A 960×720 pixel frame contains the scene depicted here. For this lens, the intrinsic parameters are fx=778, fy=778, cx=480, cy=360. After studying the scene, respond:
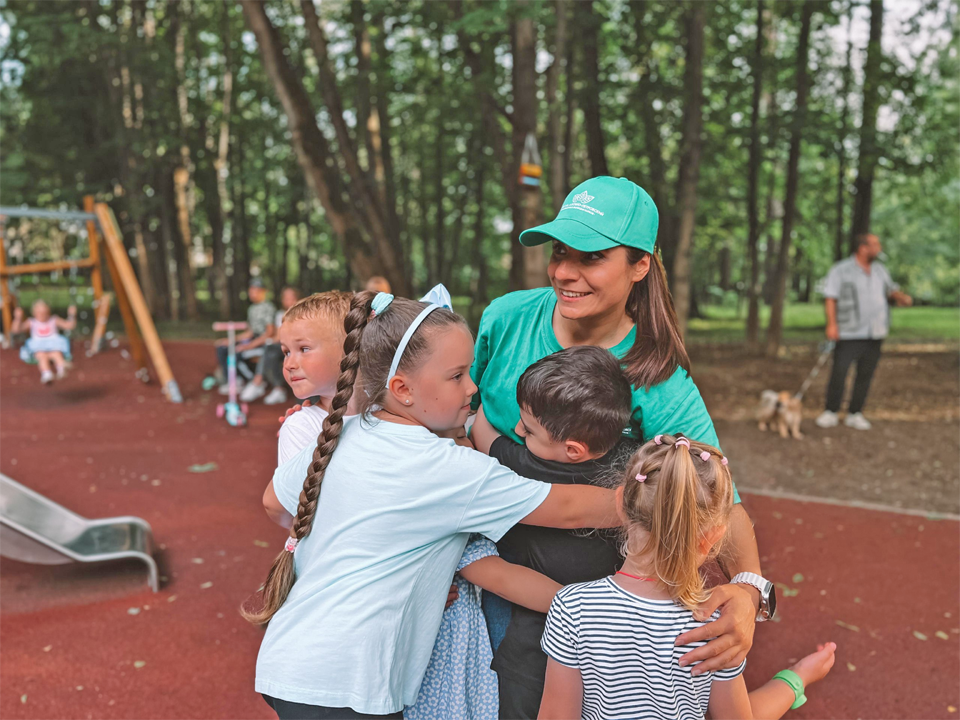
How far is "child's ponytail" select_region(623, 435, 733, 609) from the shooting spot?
67.2 inches

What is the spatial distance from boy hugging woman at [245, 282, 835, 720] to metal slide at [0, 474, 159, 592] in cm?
331

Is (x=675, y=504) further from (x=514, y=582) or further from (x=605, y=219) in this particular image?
(x=605, y=219)

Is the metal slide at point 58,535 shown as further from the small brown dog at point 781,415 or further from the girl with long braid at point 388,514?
the small brown dog at point 781,415

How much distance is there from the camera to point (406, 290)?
36.6ft

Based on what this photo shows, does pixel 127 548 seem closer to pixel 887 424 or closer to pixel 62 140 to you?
pixel 887 424

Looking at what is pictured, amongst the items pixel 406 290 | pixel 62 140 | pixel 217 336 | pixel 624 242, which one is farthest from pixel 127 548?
pixel 62 140

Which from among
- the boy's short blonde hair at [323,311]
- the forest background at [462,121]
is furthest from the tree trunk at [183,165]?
the boy's short blonde hair at [323,311]

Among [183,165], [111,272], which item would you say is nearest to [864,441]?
[111,272]

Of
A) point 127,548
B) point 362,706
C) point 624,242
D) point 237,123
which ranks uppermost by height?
point 237,123

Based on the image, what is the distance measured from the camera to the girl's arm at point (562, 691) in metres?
1.79

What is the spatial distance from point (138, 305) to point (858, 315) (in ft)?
30.8

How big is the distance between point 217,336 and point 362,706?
18.4 meters

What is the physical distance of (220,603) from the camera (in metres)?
4.65

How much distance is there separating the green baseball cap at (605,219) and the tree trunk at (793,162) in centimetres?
1180
